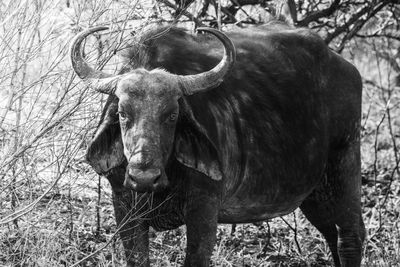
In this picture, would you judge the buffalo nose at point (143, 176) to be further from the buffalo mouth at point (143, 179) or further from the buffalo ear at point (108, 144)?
the buffalo ear at point (108, 144)

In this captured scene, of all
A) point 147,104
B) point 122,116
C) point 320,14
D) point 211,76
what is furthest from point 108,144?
point 320,14

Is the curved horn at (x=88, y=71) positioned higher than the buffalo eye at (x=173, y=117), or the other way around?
the curved horn at (x=88, y=71)

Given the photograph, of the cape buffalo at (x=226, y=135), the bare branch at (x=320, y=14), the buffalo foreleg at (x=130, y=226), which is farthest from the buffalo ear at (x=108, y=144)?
the bare branch at (x=320, y=14)

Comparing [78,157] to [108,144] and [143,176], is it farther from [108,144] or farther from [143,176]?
[143,176]

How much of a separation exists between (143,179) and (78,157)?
194 centimetres

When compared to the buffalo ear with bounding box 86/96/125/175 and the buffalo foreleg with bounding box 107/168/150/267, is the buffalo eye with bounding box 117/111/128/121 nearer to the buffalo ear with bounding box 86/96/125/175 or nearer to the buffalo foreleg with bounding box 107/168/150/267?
the buffalo ear with bounding box 86/96/125/175

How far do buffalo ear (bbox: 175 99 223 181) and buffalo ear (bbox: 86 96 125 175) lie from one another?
350 millimetres

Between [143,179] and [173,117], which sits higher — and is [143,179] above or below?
below

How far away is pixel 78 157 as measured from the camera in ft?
23.9

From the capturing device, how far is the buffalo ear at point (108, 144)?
229 inches

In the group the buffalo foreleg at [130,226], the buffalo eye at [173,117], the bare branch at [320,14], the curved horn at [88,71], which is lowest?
the buffalo foreleg at [130,226]

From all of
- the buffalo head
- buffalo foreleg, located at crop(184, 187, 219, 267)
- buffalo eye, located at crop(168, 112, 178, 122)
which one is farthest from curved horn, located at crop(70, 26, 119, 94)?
buffalo foreleg, located at crop(184, 187, 219, 267)

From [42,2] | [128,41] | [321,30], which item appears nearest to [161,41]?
[128,41]

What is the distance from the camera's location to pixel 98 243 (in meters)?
7.66
